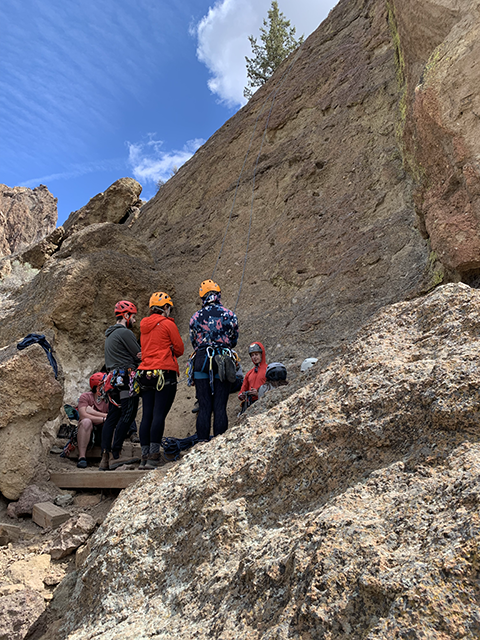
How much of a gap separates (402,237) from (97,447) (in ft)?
15.6

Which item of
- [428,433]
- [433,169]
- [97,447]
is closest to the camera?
[428,433]

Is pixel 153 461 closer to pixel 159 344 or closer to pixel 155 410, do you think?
pixel 155 410

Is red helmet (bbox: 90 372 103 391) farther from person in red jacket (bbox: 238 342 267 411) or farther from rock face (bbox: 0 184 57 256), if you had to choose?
rock face (bbox: 0 184 57 256)

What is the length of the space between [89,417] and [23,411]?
3.52 ft

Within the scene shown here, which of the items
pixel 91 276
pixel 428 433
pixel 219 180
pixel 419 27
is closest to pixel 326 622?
pixel 428 433

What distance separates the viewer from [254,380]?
5.18m

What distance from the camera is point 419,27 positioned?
3615 mm

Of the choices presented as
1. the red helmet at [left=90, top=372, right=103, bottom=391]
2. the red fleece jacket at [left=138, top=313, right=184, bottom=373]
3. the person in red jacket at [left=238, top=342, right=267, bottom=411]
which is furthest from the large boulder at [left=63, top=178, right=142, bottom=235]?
the red fleece jacket at [left=138, top=313, right=184, bottom=373]

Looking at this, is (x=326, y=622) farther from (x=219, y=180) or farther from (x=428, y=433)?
(x=219, y=180)

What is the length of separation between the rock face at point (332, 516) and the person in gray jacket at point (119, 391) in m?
2.02

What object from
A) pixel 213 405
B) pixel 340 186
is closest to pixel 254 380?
pixel 213 405

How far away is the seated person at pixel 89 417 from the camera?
5160 millimetres

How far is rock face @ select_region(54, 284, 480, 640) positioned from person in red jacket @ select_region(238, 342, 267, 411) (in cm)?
214

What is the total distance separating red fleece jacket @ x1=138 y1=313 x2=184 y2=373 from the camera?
4434 millimetres
